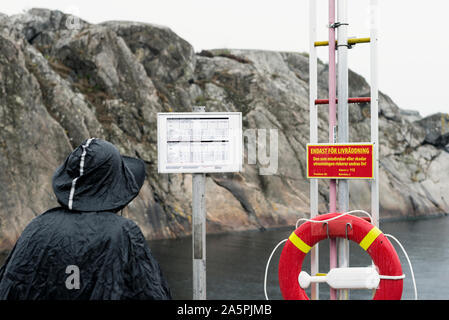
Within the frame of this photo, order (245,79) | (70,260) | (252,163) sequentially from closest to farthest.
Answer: (70,260) → (252,163) → (245,79)

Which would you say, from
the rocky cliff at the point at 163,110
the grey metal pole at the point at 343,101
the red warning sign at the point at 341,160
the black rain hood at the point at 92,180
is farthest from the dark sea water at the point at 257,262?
the black rain hood at the point at 92,180

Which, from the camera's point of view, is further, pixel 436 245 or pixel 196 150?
pixel 436 245

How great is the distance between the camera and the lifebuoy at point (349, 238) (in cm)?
457

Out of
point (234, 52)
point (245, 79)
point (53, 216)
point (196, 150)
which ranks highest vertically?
point (234, 52)

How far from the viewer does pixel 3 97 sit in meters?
16.1

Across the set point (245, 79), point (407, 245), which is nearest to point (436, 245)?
point (407, 245)

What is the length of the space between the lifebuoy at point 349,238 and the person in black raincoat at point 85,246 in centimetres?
263

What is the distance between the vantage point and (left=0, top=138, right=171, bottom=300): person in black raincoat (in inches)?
Result: 94.1

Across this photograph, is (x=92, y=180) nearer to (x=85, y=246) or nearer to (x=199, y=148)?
(x=85, y=246)

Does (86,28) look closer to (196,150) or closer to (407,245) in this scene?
(407,245)

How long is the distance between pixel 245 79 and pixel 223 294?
1778 centimetres

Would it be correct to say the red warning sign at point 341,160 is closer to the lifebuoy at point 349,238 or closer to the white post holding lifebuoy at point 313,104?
the white post holding lifebuoy at point 313,104

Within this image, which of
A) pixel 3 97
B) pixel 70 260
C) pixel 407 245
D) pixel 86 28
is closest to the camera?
pixel 70 260

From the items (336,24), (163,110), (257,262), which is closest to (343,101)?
(336,24)
